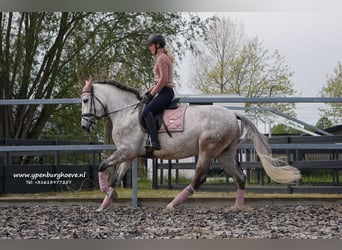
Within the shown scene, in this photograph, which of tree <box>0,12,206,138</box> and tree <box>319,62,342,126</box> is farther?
tree <box>319,62,342,126</box>

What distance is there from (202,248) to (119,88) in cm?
283

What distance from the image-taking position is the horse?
629 cm

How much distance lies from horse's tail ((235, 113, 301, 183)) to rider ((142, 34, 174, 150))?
810 millimetres

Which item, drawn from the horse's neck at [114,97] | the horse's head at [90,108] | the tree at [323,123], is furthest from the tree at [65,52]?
the horse's head at [90,108]

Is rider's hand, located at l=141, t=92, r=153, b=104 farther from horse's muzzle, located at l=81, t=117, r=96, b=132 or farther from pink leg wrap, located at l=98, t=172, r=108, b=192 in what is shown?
pink leg wrap, located at l=98, t=172, r=108, b=192

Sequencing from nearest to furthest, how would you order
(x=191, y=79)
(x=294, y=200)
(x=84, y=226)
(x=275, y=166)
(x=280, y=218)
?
(x=84, y=226) < (x=280, y=218) < (x=275, y=166) < (x=294, y=200) < (x=191, y=79)

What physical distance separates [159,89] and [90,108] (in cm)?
75

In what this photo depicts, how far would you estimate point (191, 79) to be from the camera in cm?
1730

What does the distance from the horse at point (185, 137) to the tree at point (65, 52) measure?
4086mm

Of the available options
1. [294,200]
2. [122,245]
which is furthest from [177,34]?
[122,245]

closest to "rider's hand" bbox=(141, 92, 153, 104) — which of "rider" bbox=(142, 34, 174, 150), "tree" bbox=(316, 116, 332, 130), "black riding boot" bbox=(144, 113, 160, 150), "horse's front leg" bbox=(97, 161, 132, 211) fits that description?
"rider" bbox=(142, 34, 174, 150)

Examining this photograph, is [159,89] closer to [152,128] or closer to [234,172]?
[152,128]

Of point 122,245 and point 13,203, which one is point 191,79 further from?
point 122,245

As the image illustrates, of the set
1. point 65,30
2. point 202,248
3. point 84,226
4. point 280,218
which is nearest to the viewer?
point 202,248
